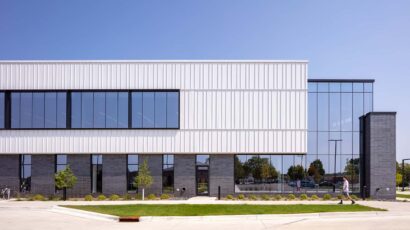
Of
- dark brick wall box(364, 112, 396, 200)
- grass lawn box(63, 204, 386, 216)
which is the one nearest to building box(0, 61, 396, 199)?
dark brick wall box(364, 112, 396, 200)

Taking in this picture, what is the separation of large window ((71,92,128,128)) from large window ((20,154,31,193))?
15.1ft

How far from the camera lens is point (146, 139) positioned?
35.9 metres

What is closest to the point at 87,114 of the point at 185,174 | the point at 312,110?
the point at 185,174

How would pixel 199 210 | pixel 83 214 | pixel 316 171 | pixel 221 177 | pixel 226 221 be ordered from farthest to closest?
1. pixel 316 171
2. pixel 221 177
3. pixel 199 210
4. pixel 83 214
5. pixel 226 221

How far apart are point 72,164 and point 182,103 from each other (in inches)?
386

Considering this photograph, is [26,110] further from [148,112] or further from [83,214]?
[83,214]

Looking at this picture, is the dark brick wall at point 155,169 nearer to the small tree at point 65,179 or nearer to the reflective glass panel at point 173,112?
the reflective glass panel at point 173,112

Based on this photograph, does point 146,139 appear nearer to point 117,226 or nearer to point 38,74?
point 38,74

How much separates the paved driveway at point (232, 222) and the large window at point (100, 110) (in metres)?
13.3

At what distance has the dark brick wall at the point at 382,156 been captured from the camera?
35.3 metres

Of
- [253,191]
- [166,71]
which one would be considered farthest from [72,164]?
[253,191]

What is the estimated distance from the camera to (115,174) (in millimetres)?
36250

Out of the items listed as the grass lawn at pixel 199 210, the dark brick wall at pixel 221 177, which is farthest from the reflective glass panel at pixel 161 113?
the grass lawn at pixel 199 210

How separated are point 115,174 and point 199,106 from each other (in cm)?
839
